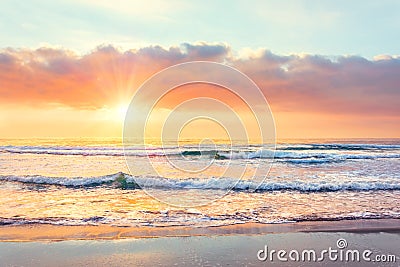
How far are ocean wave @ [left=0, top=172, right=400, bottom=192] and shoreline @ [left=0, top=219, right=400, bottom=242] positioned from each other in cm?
503

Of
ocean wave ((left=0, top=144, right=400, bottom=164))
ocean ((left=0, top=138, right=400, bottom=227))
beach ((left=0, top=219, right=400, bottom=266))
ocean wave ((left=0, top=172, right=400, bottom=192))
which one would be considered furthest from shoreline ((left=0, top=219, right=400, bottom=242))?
ocean wave ((left=0, top=144, right=400, bottom=164))

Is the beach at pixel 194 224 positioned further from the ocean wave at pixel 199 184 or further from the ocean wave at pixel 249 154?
the ocean wave at pixel 249 154

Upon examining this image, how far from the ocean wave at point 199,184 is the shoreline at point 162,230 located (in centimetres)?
503

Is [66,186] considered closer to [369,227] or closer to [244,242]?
[244,242]

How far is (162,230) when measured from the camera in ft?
23.2

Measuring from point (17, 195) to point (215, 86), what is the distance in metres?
7.68

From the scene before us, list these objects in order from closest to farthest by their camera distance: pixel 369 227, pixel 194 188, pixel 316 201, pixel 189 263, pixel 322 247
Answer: pixel 189 263 < pixel 322 247 < pixel 369 227 < pixel 316 201 < pixel 194 188

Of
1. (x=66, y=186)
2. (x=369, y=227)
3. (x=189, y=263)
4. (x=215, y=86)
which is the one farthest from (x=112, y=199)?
(x=369, y=227)

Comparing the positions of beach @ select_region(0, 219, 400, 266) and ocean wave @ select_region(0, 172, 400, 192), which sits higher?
ocean wave @ select_region(0, 172, 400, 192)

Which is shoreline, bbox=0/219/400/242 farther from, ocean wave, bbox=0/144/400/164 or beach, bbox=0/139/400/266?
ocean wave, bbox=0/144/400/164

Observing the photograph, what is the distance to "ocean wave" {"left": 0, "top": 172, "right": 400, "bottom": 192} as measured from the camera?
41.5 feet

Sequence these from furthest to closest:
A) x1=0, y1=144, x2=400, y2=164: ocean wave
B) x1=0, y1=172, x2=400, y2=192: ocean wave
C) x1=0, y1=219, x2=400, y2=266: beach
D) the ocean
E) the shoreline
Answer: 1. x1=0, y1=144, x2=400, y2=164: ocean wave
2. x1=0, y1=172, x2=400, y2=192: ocean wave
3. the ocean
4. the shoreline
5. x1=0, y1=219, x2=400, y2=266: beach

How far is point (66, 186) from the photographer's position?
1348 cm

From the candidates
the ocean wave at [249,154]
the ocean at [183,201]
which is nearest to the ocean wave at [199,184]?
the ocean at [183,201]
